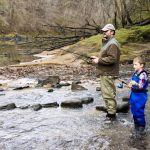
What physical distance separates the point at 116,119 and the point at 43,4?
47565mm

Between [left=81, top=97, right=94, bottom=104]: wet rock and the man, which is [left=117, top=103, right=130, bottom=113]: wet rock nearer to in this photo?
the man

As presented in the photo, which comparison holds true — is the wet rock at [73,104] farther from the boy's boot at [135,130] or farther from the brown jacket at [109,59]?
the boy's boot at [135,130]

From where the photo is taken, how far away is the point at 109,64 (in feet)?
27.3

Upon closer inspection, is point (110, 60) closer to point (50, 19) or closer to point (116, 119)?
point (116, 119)

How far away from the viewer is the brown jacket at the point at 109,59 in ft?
27.1

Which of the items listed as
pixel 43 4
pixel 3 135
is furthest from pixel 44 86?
pixel 43 4

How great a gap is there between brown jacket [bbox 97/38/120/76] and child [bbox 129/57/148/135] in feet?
3.02

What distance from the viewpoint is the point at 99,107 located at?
940 cm

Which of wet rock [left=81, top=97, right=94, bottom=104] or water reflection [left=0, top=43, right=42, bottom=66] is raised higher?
wet rock [left=81, top=97, right=94, bottom=104]

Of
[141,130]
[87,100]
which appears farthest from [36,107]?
[141,130]

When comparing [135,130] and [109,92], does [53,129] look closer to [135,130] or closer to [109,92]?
[109,92]

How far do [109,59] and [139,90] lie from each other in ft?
3.72

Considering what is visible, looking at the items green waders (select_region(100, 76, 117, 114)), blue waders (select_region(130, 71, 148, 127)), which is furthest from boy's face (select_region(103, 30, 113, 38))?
blue waders (select_region(130, 71, 148, 127))

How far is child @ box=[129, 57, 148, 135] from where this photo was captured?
24.1 feet
